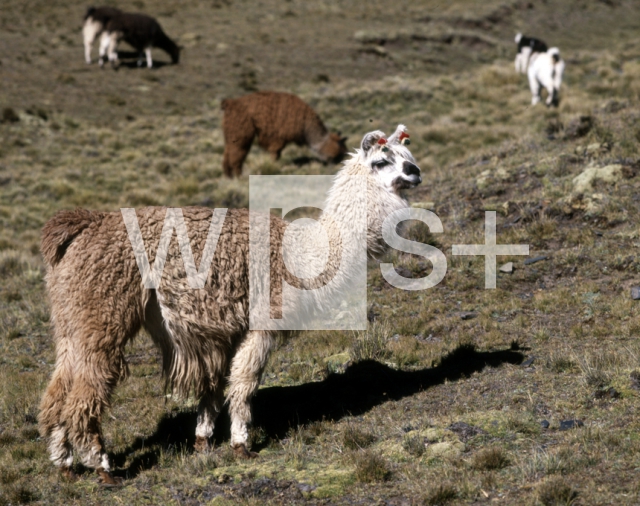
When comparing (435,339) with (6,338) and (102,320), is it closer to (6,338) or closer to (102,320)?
(102,320)

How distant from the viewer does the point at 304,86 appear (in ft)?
88.4

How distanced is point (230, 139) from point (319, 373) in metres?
11.3

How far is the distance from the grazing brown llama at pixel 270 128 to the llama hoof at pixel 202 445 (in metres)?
12.1

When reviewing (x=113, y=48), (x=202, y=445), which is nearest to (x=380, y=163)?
(x=202, y=445)

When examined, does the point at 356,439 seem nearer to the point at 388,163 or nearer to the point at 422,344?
the point at 422,344

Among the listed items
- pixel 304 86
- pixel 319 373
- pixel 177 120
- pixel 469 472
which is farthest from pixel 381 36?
pixel 469 472

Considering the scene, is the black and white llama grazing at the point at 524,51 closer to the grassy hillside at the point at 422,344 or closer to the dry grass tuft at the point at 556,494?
the grassy hillside at the point at 422,344

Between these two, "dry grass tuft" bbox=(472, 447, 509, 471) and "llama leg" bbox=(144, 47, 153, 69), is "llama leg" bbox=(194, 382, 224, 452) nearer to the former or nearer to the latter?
"dry grass tuft" bbox=(472, 447, 509, 471)

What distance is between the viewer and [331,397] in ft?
20.9

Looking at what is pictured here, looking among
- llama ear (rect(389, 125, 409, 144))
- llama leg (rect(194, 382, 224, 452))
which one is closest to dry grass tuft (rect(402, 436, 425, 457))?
llama leg (rect(194, 382, 224, 452))

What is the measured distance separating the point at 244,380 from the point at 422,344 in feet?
7.95

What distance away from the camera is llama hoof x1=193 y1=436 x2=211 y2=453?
558 cm

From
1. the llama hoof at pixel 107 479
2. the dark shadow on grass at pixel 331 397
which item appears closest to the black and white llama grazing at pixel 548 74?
the dark shadow on grass at pixel 331 397

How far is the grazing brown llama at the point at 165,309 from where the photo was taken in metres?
4.95
